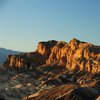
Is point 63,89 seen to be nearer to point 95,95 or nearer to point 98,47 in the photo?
point 95,95

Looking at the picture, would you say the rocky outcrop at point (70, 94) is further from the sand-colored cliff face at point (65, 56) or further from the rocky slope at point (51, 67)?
the sand-colored cliff face at point (65, 56)

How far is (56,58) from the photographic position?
14462 cm

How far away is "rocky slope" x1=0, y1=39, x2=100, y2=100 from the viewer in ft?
343

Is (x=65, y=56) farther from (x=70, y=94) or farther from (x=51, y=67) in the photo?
(x=70, y=94)

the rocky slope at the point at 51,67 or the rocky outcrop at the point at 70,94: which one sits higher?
the rocky outcrop at the point at 70,94

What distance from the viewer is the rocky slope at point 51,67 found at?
105m

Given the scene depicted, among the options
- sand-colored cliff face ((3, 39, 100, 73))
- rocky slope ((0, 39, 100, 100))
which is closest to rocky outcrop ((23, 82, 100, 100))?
rocky slope ((0, 39, 100, 100))

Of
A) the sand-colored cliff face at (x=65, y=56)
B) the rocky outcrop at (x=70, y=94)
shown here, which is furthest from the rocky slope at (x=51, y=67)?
the rocky outcrop at (x=70, y=94)

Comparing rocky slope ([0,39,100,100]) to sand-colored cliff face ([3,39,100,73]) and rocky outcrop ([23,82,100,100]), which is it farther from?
rocky outcrop ([23,82,100,100])

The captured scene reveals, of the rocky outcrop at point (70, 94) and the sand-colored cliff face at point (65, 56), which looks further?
the sand-colored cliff face at point (65, 56)

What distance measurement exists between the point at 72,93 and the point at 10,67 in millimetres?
105166

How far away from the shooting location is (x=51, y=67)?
13450 centimetres

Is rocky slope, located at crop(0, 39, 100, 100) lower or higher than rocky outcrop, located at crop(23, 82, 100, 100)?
lower

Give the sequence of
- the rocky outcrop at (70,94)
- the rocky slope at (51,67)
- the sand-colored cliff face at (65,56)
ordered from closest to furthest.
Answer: the rocky outcrop at (70,94)
the rocky slope at (51,67)
the sand-colored cliff face at (65,56)
